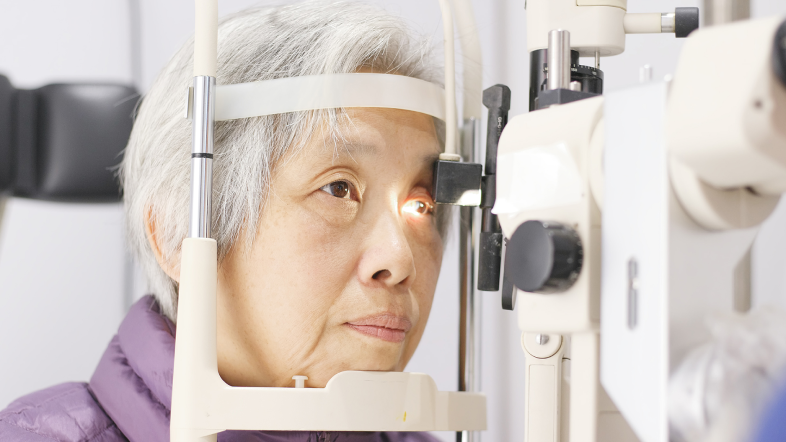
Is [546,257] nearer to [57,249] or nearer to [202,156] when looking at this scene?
[202,156]

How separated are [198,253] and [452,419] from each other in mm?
425

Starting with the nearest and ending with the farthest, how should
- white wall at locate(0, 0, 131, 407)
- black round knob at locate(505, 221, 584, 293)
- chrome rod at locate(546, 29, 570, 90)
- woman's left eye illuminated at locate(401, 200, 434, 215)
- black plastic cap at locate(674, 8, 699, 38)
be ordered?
black round knob at locate(505, 221, 584, 293) → chrome rod at locate(546, 29, 570, 90) → black plastic cap at locate(674, 8, 699, 38) → woman's left eye illuminated at locate(401, 200, 434, 215) → white wall at locate(0, 0, 131, 407)

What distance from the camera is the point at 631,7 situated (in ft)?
3.79

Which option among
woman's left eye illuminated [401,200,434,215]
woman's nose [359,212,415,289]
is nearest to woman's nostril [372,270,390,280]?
woman's nose [359,212,415,289]

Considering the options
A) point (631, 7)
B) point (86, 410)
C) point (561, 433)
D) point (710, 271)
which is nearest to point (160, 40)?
point (86, 410)

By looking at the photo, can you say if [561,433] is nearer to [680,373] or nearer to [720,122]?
[680,373]

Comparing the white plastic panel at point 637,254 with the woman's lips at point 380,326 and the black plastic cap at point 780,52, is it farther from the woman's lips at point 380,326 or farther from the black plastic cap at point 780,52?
the woman's lips at point 380,326

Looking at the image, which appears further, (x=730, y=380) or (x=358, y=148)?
(x=358, y=148)

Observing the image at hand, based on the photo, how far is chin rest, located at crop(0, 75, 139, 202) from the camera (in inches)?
46.2

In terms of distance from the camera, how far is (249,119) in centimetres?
91

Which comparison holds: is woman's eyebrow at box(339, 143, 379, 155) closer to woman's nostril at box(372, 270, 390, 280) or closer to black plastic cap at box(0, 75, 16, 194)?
woman's nostril at box(372, 270, 390, 280)

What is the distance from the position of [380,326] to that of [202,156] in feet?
1.10

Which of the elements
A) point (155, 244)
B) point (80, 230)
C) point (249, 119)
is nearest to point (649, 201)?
point (249, 119)

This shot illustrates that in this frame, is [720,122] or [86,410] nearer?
[720,122]
